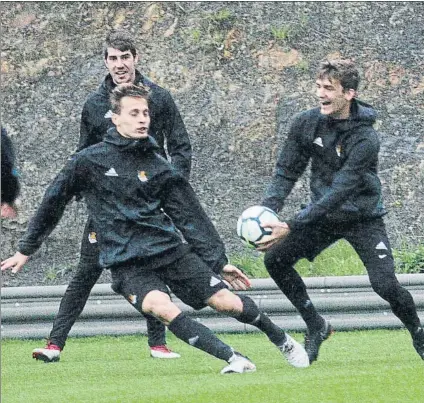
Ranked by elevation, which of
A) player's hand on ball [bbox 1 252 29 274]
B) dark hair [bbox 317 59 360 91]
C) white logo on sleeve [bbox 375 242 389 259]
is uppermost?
dark hair [bbox 317 59 360 91]

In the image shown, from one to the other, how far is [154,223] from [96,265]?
1497 millimetres

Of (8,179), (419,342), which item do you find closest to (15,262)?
(8,179)

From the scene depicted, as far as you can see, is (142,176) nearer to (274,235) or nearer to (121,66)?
(274,235)

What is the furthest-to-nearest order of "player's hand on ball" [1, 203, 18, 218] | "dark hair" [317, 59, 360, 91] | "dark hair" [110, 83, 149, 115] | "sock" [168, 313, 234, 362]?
"dark hair" [317, 59, 360, 91]
"dark hair" [110, 83, 149, 115]
"sock" [168, 313, 234, 362]
"player's hand on ball" [1, 203, 18, 218]

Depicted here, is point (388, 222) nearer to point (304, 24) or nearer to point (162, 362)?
point (304, 24)

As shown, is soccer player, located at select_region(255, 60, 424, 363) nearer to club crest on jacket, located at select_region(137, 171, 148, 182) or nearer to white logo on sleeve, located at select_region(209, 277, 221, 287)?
white logo on sleeve, located at select_region(209, 277, 221, 287)

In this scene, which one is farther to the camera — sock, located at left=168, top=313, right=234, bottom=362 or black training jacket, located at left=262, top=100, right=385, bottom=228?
black training jacket, located at left=262, top=100, right=385, bottom=228

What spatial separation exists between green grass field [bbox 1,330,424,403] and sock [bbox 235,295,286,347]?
189 millimetres

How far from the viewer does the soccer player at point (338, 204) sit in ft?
30.0

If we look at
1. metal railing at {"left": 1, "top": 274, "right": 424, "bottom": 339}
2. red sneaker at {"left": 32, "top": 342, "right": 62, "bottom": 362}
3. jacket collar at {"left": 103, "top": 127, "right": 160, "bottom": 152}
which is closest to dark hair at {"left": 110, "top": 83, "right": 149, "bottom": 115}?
jacket collar at {"left": 103, "top": 127, "right": 160, "bottom": 152}

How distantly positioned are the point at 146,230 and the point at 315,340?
1.46 metres

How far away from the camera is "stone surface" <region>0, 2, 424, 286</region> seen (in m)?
15.4

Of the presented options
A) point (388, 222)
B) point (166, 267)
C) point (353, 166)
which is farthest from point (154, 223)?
point (388, 222)

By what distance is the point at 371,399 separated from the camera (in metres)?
7.06
